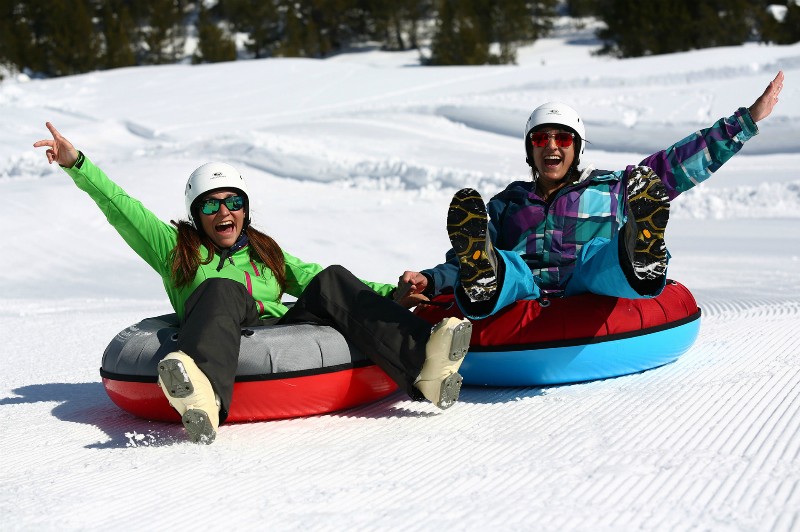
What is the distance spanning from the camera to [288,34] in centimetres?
3231

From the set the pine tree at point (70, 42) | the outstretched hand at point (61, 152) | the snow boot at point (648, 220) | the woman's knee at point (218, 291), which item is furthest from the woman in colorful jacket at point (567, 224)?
the pine tree at point (70, 42)

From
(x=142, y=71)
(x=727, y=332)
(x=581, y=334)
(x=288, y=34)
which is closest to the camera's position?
(x=581, y=334)

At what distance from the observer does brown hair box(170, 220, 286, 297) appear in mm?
3760

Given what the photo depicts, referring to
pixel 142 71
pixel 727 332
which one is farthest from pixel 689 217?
pixel 142 71

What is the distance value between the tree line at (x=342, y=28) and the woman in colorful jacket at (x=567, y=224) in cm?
2314

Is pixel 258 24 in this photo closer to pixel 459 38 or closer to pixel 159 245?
pixel 459 38

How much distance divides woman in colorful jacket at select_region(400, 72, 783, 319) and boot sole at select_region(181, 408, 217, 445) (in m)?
1.04

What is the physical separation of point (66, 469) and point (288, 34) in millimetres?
30560

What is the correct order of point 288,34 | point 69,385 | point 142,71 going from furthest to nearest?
point 288,34 < point 142,71 < point 69,385

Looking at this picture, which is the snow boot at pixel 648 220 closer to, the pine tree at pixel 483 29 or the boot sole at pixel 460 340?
the boot sole at pixel 460 340

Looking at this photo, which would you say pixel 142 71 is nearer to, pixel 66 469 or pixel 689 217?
pixel 689 217

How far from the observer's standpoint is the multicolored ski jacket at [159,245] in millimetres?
3764

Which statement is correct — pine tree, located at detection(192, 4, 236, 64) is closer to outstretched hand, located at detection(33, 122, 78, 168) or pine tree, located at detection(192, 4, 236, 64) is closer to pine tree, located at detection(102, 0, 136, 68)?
pine tree, located at detection(102, 0, 136, 68)

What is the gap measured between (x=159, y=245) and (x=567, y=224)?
5.46 feet
